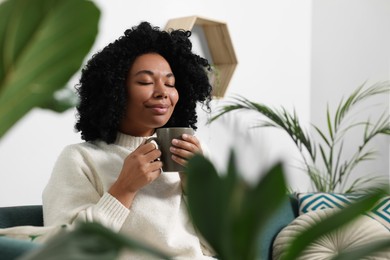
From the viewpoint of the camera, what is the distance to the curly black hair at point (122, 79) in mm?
2029

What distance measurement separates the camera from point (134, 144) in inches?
81.1

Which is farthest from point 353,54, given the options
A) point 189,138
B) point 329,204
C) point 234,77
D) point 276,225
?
point 189,138

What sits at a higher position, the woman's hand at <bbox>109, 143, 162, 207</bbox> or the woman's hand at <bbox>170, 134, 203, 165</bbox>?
the woman's hand at <bbox>170, 134, 203, 165</bbox>

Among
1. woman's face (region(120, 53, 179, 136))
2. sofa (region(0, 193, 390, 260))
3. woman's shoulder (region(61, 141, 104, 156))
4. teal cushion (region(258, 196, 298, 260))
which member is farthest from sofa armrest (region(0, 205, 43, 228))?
teal cushion (region(258, 196, 298, 260))

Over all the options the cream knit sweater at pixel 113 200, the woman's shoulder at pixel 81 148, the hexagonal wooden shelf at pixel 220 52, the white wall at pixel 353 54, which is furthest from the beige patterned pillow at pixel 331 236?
the white wall at pixel 353 54

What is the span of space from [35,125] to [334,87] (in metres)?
2.32

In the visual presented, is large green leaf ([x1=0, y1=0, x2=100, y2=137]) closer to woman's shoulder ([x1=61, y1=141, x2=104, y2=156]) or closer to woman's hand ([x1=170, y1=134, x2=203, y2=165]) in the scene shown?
woman's hand ([x1=170, y1=134, x2=203, y2=165])

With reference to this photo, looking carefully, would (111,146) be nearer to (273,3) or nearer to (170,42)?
(170,42)

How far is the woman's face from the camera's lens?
2.01 meters

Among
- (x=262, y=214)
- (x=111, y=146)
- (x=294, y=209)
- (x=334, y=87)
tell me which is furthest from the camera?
(x=334, y=87)

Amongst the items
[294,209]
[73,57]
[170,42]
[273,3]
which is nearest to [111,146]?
[170,42]

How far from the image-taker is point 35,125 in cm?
293

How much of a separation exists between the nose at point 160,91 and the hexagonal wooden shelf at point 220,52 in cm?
170

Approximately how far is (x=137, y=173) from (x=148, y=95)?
0.30 meters
